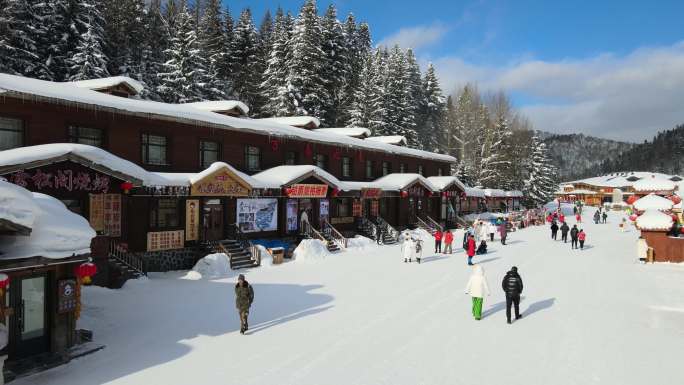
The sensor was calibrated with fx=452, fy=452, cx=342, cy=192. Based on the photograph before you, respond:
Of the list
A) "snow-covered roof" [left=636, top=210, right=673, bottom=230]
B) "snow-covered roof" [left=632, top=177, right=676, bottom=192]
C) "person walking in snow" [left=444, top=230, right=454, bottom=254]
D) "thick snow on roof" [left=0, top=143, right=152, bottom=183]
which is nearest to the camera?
"thick snow on roof" [left=0, top=143, right=152, bottom=183]

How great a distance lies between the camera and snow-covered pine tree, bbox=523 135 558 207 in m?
64.6

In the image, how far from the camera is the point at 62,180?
14.5 m

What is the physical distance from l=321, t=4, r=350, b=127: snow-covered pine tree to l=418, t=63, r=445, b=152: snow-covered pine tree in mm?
Answer: 17010

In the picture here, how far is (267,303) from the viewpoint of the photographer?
13.4 meters

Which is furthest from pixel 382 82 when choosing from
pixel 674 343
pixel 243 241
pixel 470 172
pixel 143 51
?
pixel 674 343

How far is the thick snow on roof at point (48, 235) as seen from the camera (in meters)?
8.11

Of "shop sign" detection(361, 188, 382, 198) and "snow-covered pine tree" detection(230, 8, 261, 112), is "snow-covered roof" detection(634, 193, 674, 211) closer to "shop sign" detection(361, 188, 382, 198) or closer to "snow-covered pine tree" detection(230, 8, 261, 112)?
"shop sign" detection(361, 188, 382, 198)

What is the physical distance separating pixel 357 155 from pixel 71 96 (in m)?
19.3

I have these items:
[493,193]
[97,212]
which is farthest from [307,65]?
[97,212]

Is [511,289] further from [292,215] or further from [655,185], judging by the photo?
[655,185]

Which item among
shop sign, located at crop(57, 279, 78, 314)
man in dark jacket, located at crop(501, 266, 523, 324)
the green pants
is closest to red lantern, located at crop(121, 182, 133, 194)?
shop sign, located at crop(57, 279, 78, 314)

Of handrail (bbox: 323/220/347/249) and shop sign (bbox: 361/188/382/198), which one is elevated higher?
shop sign (bbox: 361/188/382/198)

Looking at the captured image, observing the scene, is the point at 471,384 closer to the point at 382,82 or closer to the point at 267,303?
the point at 267,303

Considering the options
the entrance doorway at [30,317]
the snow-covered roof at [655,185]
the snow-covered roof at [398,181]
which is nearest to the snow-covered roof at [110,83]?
the entrance doorway at [30,317]
